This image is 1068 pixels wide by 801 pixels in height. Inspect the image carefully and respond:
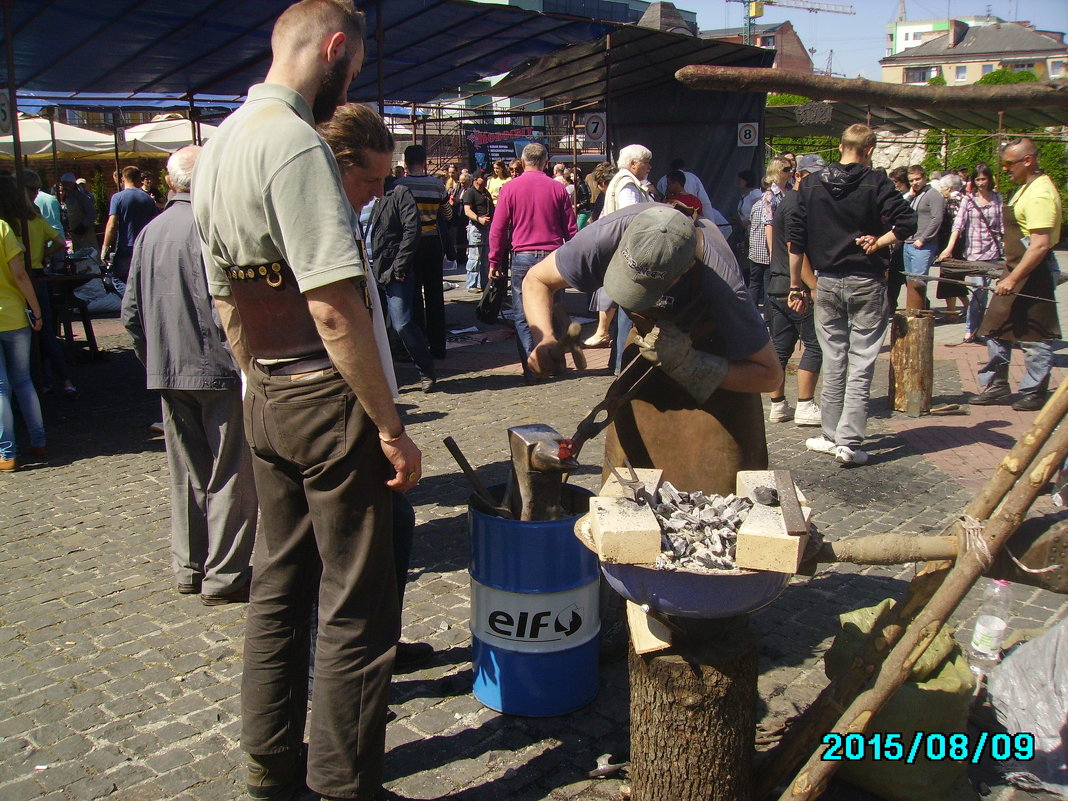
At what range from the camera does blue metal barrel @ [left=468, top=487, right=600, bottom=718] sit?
304 centimetres

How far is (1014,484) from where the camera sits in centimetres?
232

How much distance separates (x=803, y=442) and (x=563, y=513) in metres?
3.88

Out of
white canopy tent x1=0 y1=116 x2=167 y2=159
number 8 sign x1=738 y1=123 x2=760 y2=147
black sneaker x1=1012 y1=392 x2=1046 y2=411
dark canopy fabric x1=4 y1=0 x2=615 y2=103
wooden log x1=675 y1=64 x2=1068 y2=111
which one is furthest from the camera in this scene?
white canopy tent x1=0 y1=116 x2=167 y2=159

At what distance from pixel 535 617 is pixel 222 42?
951 cm

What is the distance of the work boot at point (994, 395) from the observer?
766 cm

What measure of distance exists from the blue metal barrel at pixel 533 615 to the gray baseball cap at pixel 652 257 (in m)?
0.84

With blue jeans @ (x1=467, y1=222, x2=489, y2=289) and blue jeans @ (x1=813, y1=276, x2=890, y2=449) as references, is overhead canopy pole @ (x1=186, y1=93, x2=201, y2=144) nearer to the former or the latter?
blue jeans @ (x1=467, y1=222, x2=489, y2=289)

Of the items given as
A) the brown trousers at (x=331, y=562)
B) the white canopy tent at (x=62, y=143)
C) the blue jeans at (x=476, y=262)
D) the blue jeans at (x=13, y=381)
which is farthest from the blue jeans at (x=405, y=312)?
the white canopy tent at (x=62, y=143)

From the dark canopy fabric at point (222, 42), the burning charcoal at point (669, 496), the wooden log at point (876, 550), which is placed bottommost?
the wooden log at point (876, 550)

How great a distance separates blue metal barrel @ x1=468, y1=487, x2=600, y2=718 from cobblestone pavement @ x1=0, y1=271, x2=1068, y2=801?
4.6 inches

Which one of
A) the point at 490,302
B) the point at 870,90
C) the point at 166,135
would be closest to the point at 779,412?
the point at 490,302

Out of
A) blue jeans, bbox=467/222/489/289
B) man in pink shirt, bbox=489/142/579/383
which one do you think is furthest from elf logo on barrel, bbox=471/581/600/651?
blue jeans, bbox=467/222/489/289

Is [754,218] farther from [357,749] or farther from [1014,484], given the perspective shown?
[357,749]
